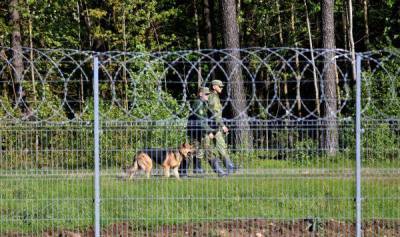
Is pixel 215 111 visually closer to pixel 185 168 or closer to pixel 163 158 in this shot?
pixel 185 168

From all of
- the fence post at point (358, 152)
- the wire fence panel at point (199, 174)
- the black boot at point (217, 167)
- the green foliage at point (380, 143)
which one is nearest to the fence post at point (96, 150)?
the wire fence panel at point (199, 174)

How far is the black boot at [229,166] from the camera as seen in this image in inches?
436

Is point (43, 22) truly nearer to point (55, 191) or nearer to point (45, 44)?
point (45, 44)

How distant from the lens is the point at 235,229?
11.4 meters

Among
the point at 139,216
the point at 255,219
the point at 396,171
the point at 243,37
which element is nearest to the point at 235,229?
the point at 255,219

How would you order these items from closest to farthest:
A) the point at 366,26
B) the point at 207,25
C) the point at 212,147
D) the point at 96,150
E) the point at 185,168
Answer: the point at 96,150 → the point at 212,147 → the point at 185,168 → the point at 366,26 → the point at 207,25

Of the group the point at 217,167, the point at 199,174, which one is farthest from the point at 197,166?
the point at 217,167

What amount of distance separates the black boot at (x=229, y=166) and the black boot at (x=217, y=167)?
0.08m

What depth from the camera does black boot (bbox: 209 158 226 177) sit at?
1109 centimetres

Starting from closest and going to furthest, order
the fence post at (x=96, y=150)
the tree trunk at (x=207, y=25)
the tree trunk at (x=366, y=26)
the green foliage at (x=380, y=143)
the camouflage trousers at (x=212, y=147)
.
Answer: the fence post at (x=96, y=150), the green foliage at (x=380, y=143), the camouflage trousers at (x=212, y=147), the tree trunk at (x=366, y=26), the tree trunk at (x=207, y=25)

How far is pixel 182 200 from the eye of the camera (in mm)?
11430

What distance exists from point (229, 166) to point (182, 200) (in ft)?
2.78

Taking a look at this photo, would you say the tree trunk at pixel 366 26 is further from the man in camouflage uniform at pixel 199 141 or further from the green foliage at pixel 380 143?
the man in camouflage uniform at pixel 199 141

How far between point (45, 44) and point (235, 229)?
2037 cm
